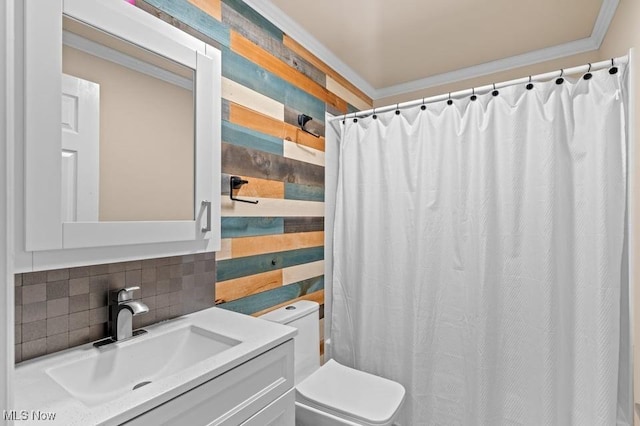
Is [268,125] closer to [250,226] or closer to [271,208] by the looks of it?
[271,208]

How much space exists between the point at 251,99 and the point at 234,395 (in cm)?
→ 132

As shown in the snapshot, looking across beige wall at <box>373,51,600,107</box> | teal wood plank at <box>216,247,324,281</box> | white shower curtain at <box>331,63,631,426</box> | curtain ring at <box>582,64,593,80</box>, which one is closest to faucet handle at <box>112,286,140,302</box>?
teal wood plank at <box>216,247,324,281</box>

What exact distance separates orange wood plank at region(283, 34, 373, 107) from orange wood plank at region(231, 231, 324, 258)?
1113 millimetres

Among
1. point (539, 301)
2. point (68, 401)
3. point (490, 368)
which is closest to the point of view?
point (68, 401)

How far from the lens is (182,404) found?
32.7 inches

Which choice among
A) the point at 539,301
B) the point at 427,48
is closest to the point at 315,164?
the point at 427,48

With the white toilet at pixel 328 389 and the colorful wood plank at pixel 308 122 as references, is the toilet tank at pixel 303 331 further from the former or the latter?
the colorful wood plank at pixel 308 122

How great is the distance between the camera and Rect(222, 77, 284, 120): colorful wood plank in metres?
1.54

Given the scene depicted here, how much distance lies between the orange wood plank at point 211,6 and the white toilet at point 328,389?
146 cm

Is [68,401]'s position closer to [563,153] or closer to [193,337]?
[193,337]

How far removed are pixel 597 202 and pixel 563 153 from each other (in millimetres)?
277

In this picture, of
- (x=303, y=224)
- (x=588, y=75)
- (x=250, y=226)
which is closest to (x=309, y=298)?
(x=303, y=224)

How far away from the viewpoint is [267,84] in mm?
1770

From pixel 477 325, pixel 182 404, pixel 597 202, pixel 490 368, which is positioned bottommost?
pixel 490 368
